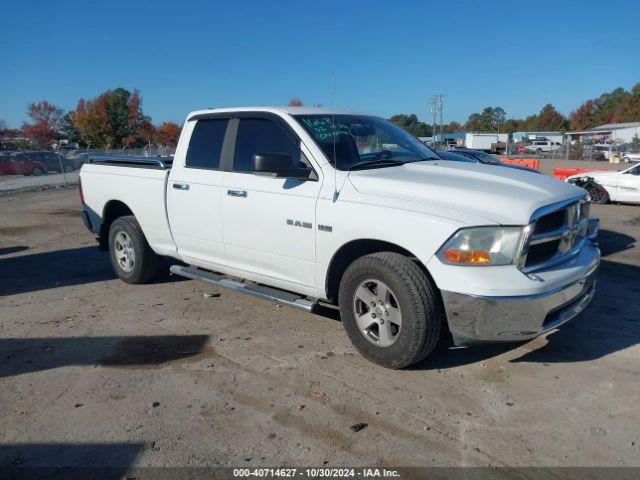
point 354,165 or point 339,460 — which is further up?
point 354,165

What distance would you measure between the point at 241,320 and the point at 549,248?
289cm

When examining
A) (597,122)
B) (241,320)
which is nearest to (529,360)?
(241,320)

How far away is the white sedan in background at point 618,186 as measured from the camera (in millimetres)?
13029

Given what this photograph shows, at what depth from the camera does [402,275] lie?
143 inches

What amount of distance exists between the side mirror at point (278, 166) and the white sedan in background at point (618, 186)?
464 inches

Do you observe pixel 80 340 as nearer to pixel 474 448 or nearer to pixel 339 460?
pixel 339 460

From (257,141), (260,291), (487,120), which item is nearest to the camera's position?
(260,291)

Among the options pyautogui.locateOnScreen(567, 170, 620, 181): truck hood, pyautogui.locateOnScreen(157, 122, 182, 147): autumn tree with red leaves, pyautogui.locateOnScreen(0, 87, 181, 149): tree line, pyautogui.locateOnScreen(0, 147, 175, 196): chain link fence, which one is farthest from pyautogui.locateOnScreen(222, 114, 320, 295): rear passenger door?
pyautogui.locateOnScreen(157, 122, 182, 147): autumn tree with red leaves

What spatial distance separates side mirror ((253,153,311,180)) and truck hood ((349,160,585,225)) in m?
0.44

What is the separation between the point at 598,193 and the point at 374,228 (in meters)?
12.0

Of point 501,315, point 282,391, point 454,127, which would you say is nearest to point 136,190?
point 282,391

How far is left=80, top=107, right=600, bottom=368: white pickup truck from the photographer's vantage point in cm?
343

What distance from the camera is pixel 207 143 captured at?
209 inches

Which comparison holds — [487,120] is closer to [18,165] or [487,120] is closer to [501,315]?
[18,165]
